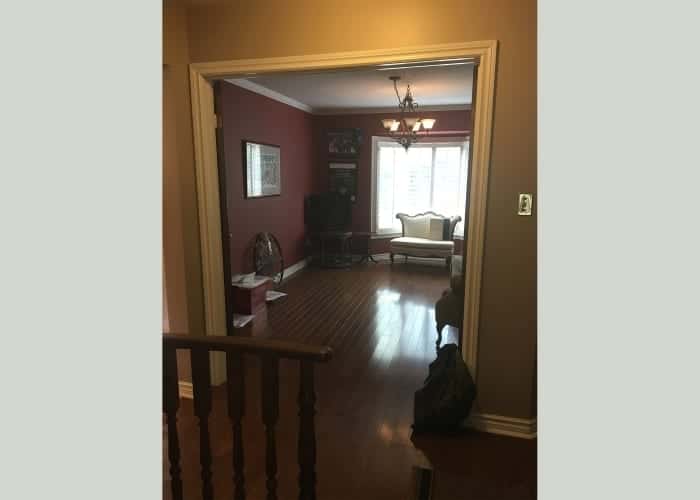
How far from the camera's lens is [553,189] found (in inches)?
21.4

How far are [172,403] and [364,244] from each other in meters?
5.81

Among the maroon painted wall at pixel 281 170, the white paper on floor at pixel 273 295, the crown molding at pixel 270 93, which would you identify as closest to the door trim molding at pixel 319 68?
the maroon painted wall at pixel 281 170

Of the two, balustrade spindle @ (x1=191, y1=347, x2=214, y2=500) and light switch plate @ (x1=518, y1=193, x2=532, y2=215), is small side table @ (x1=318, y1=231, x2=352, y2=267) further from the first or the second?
balustrade spindle @ (x1=191, y1=347, x2=214, y2=500)

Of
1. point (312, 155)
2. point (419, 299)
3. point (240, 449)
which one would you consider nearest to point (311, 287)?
point (419, 299)

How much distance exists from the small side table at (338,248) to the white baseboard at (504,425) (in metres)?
4.40

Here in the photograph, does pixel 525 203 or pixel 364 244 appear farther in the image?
pixel 364 244

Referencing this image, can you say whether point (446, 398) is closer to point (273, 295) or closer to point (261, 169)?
point (273, 295)

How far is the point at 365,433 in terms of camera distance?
2.37 meters

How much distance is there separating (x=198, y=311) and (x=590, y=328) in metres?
2.51

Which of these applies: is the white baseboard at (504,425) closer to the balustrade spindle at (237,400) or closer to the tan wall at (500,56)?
the tan wall at (500,56)

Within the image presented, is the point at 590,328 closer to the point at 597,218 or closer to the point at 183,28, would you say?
the point at 597,218

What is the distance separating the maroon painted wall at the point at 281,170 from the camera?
4.50 metres

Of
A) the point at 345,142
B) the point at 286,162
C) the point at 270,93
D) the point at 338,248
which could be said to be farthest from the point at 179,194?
the point at 345,142

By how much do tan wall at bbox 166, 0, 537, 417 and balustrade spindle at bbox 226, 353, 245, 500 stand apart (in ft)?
4.39
